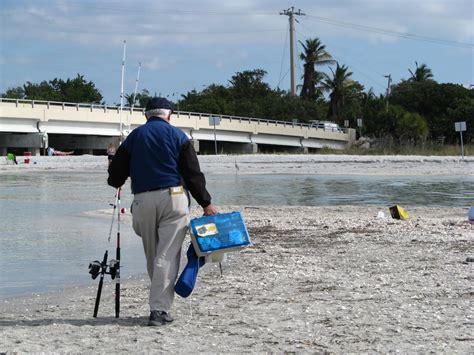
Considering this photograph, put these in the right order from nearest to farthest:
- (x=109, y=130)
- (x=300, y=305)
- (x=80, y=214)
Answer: (x=300, y=305) < (x=80, y=214) < (x=109, y=130)

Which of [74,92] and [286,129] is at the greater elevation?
[74,92]

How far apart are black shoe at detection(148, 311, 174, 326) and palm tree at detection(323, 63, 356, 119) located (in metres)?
97.7

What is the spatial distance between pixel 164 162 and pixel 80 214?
1224cm

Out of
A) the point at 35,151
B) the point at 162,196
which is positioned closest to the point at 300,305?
the point at 162,196

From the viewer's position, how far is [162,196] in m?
6.62

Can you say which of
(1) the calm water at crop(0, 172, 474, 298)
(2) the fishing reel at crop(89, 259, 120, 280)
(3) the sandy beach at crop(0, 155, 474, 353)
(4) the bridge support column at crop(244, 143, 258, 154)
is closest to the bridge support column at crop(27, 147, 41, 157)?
(4) the bridge support column at crop(244, 143, 258, 154)

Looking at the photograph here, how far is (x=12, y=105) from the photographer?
62.4 meters

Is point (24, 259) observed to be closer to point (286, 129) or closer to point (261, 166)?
point (261, 166)

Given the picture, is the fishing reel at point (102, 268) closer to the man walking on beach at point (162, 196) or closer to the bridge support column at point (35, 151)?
the man walking on beach at point (162, 196)

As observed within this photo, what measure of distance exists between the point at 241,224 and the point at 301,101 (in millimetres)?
95981

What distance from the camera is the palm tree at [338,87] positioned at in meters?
103

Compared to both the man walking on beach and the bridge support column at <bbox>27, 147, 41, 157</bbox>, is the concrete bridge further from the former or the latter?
the man walking on beach

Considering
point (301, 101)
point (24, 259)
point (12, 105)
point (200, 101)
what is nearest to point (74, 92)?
point (200, 101)

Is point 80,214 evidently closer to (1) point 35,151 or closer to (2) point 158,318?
(2) point 158,318
